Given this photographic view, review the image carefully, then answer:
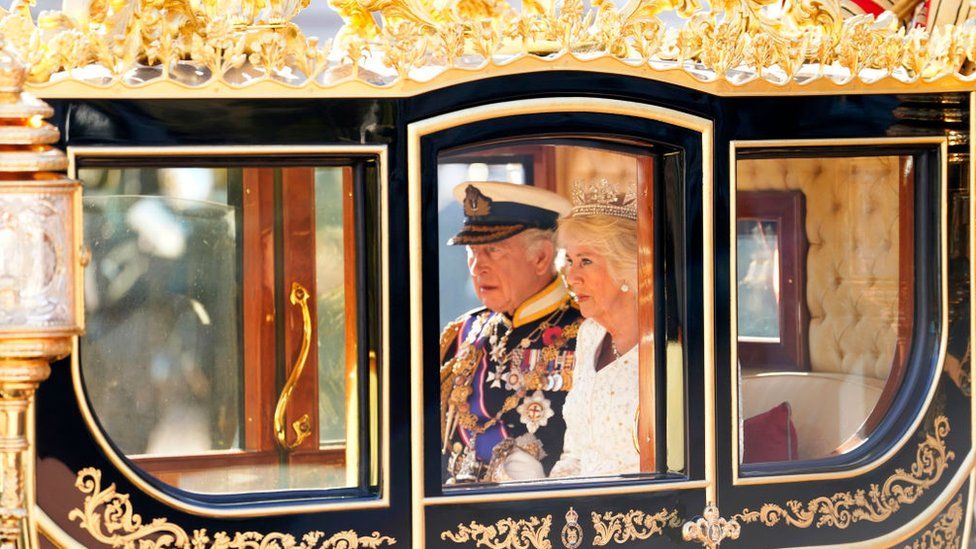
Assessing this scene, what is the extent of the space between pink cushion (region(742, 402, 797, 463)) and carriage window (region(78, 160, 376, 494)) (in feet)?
3.08

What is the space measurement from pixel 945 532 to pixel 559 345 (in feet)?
3.60

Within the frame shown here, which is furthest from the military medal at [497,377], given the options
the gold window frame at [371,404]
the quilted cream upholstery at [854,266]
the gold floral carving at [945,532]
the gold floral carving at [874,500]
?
the gold floral carving at [945,532]

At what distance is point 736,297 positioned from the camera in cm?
350

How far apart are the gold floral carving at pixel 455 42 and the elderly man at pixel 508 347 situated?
34 cm

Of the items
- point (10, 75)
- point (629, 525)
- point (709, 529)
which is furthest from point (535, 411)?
point (10, 75)

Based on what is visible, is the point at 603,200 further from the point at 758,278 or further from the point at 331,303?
the point at 331,303

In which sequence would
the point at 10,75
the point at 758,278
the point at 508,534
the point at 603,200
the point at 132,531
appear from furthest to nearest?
the point at 758,278 → the point at 603,200 → the point at 508,534 → the point at 132,531 → the point at 10,75

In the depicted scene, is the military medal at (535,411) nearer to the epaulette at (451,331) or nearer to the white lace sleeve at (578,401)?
the white lace sleeve at (578,401)

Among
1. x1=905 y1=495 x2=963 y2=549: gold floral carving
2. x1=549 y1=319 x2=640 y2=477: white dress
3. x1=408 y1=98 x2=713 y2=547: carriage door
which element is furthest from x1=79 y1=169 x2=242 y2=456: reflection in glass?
x1=905 y1=495 x2=963 y2=549: gold floral carving

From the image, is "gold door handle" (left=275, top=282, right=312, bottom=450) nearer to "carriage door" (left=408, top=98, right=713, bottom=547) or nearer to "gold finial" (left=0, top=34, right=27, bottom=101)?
"carriage door" (left=408, top=98, right=713, bottom=547)

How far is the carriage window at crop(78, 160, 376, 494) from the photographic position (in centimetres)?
316

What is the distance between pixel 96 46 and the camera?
3053 millimetres

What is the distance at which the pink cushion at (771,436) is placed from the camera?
358 centimetres

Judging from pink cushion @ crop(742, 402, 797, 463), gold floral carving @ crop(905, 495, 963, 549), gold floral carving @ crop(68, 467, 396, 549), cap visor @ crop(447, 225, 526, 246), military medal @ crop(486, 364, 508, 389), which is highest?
cap visor @ crop(447, 225, 526, 246)
